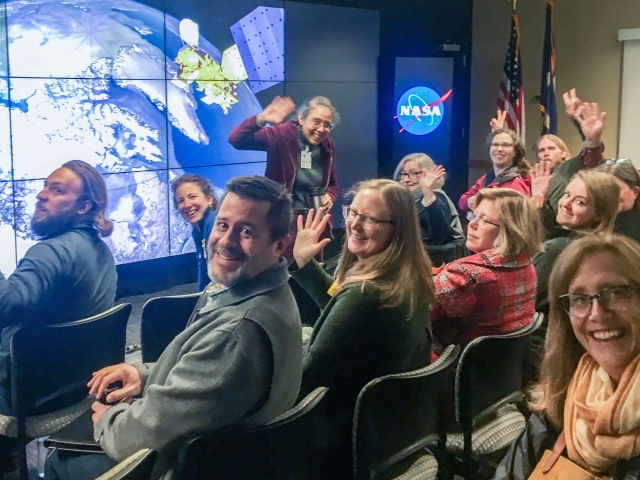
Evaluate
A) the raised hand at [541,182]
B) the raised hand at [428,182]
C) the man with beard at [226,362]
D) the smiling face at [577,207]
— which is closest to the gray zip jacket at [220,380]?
the man with beard at [226,362]

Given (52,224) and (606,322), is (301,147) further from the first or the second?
(606,322)

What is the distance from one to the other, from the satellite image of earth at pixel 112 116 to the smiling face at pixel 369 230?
3.49m

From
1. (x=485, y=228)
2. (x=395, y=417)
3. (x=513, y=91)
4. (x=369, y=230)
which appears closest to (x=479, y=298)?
(x=485, y=228)

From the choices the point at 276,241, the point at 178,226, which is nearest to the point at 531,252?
the point at 276,241

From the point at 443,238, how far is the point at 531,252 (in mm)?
1642

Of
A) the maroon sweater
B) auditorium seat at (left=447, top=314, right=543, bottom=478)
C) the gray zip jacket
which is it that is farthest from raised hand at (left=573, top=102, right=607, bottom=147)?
the gray zip jacket

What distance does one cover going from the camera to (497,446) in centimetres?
231

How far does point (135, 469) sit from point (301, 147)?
3.79 metres

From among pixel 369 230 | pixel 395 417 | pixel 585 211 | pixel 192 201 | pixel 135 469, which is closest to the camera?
pixel 135 469

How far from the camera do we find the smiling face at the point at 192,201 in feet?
11.0

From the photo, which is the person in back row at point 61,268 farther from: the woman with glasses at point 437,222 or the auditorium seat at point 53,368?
the woman with glasses at point 437,222

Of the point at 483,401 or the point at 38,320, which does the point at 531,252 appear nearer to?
the point at 483,401

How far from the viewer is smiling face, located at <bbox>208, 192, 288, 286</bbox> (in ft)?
6.01

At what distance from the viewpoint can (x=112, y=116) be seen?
18.5 ft
